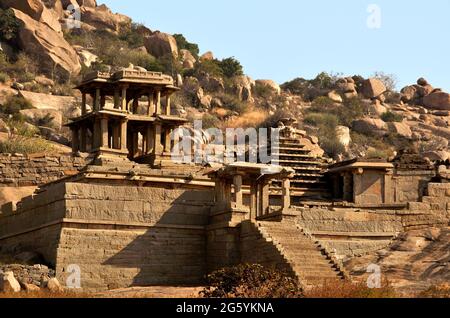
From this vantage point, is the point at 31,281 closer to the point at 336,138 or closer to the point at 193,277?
the point at 193,277

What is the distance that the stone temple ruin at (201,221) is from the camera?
34.8 m

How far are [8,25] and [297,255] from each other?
58.6 m

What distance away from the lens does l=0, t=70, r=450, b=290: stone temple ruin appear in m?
34.8

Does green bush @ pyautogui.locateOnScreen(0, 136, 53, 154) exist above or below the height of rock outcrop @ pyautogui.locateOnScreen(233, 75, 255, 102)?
below

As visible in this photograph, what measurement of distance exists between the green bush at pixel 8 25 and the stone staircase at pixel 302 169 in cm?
4150

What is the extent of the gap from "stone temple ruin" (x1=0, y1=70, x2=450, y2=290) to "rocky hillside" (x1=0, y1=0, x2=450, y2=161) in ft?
89.9

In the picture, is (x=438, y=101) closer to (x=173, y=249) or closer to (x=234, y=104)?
(x=234, y=104)

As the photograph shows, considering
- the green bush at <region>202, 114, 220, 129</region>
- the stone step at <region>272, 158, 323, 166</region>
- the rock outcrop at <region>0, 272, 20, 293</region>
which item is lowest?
the rock outcrop at <region>0, 272, 20, 293</region>

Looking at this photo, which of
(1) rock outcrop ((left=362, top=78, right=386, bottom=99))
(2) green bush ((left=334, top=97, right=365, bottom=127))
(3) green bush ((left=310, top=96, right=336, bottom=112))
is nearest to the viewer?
(2) green bush ((left=334, top=97, right=365, bottom=127))

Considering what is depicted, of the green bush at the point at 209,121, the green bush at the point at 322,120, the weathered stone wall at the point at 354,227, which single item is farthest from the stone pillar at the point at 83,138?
the green bush at the point at 322,120

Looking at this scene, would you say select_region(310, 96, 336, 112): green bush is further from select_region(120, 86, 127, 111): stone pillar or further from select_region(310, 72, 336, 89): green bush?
select_region(120, 86, 127, 111): stone pillar

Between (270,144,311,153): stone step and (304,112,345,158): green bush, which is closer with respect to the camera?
(270,144,311,153): stone step

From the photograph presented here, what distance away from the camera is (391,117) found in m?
99.4

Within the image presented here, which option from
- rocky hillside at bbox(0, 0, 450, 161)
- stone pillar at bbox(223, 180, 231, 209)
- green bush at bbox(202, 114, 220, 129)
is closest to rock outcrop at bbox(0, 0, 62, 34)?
rocky hillside at bbox(0, 0, 450, 161)
